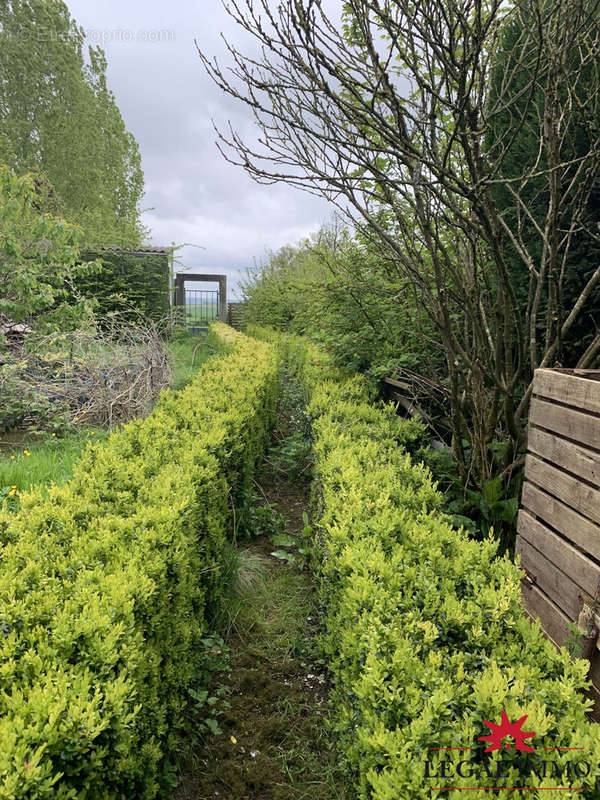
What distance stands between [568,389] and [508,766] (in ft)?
4.78

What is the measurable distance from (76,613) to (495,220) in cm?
288

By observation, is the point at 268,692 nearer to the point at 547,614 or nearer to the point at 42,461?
the point at 547,614

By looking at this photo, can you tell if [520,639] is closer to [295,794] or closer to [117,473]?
[295,794]

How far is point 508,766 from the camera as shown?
110cm

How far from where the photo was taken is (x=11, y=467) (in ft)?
14.0

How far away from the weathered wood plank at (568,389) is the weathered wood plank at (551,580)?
→ 703 millimetres

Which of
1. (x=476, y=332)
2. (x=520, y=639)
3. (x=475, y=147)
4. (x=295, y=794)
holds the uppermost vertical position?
(x=475, y=147)

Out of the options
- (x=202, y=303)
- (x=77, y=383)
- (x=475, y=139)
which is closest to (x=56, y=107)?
(x=202, y=303)

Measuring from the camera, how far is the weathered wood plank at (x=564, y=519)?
5.93ft

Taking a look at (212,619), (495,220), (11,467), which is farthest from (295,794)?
(11,467)

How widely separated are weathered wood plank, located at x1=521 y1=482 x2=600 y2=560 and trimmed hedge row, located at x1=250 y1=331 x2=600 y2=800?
29 centimetres

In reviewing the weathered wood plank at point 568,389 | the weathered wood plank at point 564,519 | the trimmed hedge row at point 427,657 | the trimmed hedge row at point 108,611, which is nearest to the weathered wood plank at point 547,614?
the trimmed hedge row at point 427,657

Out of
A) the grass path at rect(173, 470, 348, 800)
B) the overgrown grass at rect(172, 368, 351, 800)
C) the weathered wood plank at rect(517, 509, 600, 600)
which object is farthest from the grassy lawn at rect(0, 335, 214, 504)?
the weathered wood plank at rect(517, 509, 600, 600)

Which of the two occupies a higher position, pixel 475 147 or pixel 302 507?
pixel 475 147
